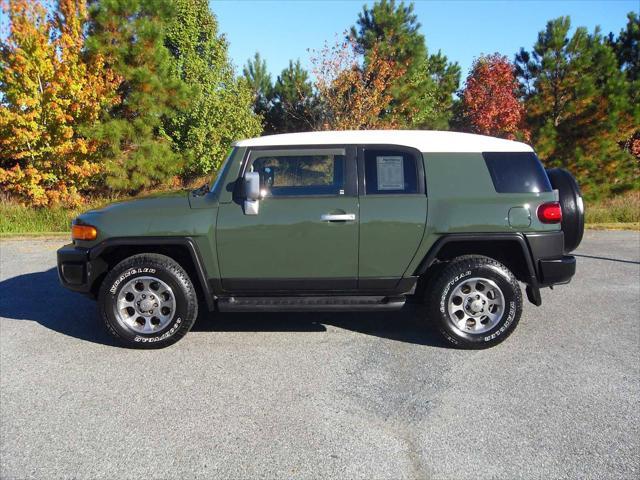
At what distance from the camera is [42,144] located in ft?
45.8

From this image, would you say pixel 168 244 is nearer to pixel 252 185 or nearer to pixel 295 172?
pixel 252 185

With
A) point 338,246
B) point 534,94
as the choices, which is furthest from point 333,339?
point 534,94

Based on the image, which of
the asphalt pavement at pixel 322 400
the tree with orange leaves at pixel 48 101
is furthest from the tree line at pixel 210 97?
the asphalt pavement at pixel 322 400

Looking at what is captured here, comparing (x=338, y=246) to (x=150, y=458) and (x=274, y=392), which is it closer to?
(x=274, y=392)

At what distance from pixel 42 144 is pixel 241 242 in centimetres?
1234

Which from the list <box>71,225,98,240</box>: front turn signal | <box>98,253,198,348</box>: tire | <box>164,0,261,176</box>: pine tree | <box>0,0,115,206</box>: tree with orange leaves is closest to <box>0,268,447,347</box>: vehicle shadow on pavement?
<box>98,253,198,348</box>: tire

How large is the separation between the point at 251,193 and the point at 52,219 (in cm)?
1121

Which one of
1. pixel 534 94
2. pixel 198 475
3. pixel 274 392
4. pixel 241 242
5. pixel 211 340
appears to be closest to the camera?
pixel 198 475

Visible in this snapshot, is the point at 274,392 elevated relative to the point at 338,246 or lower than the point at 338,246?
lower

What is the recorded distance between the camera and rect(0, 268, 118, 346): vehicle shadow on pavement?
15.9ft

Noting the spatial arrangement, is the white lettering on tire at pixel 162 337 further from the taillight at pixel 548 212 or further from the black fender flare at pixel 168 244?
the taillight at pixel 548 212

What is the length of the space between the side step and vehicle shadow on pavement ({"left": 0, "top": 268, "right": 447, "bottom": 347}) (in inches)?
18.3

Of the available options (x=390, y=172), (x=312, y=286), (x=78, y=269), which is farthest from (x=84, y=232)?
(x=390, y=172)

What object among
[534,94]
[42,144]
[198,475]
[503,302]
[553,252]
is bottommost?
[198,475]
